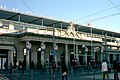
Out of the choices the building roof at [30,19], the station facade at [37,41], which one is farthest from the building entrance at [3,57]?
the building roof at [30,19]

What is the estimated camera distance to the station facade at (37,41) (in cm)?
4523

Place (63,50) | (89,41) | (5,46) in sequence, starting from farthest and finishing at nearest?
1. (89,41)
2. (63,50)
3. (5,46)

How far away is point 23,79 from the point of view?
2039cm

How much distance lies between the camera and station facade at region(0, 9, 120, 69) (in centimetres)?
4523

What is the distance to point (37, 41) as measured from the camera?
4884cm

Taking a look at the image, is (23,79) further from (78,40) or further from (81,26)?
(81,26)

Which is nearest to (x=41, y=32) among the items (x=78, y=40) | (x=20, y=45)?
(x=20, y=45)

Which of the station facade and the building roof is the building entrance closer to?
the station facade

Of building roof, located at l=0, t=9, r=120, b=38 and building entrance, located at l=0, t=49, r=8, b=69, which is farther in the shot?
building roof, located at l=0, t=9, r=120, b=38

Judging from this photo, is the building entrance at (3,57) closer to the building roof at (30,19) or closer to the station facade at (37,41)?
the station facade at (37,41)

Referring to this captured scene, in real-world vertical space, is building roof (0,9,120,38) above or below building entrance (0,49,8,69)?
above

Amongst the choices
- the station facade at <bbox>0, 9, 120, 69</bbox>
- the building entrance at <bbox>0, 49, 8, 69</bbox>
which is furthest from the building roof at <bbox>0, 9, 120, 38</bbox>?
the building entrance at <bbox>0, 49, 8, 69</bbox>

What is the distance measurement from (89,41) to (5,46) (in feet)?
80.5

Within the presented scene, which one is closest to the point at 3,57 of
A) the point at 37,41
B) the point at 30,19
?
the point at 37,41
